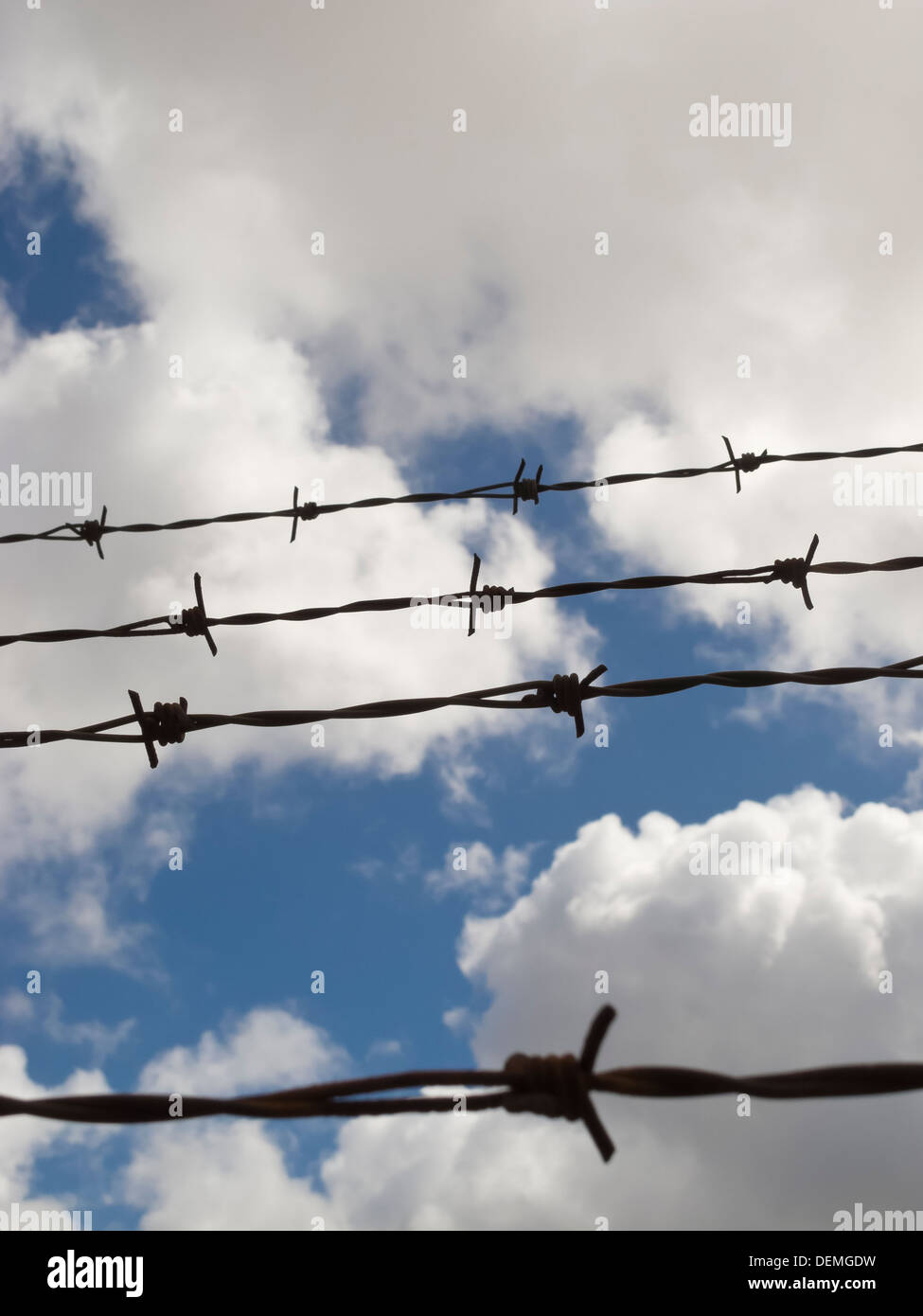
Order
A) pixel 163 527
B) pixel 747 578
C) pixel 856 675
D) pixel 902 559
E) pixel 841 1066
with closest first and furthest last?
pixel 841 1066 < pixel 856 675 < pixel 902 559 < pixel 747 578 < pixel 163 527

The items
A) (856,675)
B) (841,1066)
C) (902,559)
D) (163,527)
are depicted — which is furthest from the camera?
(163,527)

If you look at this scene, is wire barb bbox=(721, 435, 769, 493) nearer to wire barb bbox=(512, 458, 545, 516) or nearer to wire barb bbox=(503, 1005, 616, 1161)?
wire barb bbox=(512, 458, 545, 516)

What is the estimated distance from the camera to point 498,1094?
1543mm

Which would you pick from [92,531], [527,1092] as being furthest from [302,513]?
[527,1092]

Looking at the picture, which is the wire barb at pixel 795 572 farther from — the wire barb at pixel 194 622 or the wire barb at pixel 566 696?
the wire barb at pixel 194 622

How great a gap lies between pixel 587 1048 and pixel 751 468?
315 cm

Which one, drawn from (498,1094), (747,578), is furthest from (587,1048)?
(747,578)

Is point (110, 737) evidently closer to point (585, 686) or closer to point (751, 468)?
point (585, 686)

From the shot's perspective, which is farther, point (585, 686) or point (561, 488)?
point (561, 488)

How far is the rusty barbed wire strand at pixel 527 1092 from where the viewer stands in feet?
4.79

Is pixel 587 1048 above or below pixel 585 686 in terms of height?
below

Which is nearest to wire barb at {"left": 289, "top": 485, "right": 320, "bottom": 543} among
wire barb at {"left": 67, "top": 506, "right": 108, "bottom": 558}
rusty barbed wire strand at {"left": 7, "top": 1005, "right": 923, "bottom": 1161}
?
wire barb at {"left": 67, "top": 506, "right": 108, "bottom": 558}

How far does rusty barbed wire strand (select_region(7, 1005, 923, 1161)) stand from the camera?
1.46 meters

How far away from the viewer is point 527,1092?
1.52m
